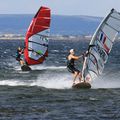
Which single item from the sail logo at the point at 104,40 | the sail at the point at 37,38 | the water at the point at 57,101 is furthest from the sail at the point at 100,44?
the sail at the point at 37,38

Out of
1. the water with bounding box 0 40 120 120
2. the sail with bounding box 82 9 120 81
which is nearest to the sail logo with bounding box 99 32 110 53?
the sail with bounding box 82 9 120 81

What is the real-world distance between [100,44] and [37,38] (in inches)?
659

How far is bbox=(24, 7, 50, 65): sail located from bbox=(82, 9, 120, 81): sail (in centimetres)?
1559

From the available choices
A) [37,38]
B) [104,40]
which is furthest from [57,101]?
[37,38]

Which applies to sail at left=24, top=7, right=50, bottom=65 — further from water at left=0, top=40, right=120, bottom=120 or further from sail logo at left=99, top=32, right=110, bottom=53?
sail logo at left=99, top=32, right=110, bottom=53

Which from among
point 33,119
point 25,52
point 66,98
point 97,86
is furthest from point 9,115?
point 25,52

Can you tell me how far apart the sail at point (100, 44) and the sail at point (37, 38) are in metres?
15.6

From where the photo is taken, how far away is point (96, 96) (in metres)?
24.1

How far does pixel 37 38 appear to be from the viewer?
140ft

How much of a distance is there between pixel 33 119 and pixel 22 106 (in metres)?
2.86

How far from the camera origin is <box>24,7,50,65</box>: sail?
42125 millimetres

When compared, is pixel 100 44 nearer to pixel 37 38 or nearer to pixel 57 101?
pixel 57 101

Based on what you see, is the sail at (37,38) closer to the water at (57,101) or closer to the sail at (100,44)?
the water at (57,101)

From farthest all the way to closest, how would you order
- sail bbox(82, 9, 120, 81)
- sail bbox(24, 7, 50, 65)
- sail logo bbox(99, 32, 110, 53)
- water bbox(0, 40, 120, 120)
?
sail bbox(24, 7, 50, 65) < sail logo bbox(99, 32, 110, 53) < sail bbox(82, 9, 120, 81) < water bbox(0, 40, 120, 120)
